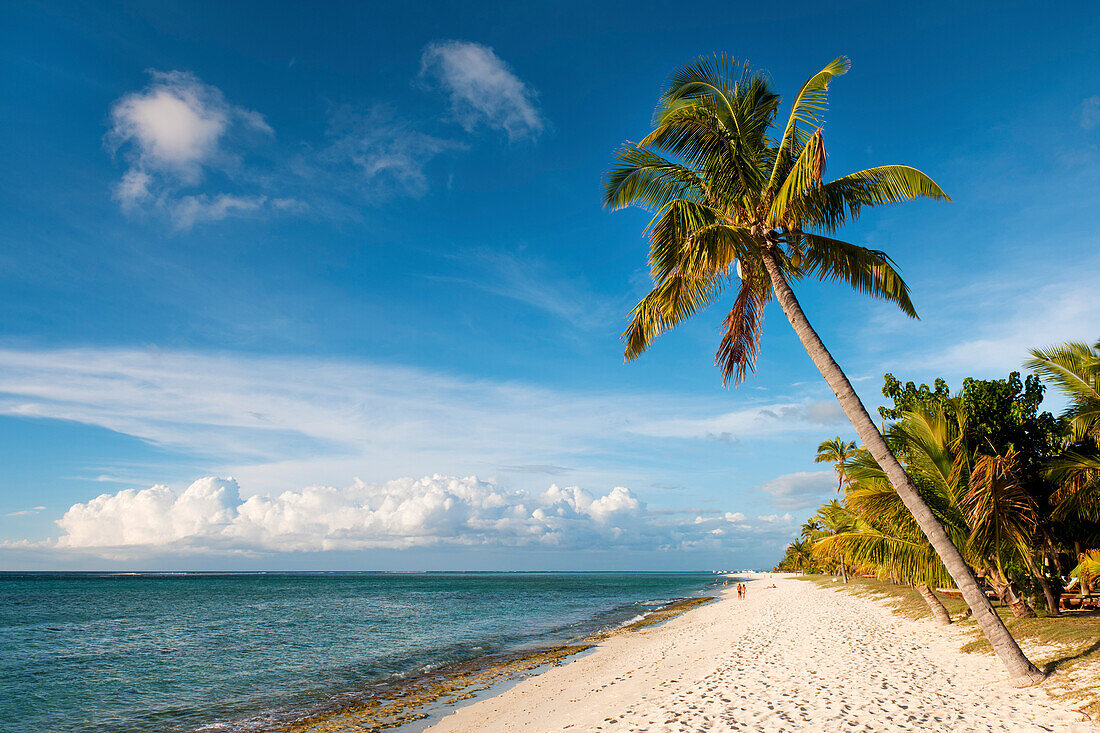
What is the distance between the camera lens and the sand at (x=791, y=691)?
7.83 meters

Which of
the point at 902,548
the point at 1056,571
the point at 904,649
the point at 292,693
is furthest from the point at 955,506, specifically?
the point at 292,693

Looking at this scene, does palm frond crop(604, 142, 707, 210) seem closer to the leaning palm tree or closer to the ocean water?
the leaning palm tree

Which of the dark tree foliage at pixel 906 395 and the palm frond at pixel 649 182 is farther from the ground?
the palm frond at pixel 649 182

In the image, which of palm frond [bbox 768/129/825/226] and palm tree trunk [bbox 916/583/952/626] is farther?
palm tree trunk [bbox 916/583/952/626]

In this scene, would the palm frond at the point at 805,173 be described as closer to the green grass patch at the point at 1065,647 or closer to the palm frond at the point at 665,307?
the palm frond at the point at 665,307

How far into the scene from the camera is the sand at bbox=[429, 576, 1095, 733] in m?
7.83

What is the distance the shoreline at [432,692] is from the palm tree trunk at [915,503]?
422 inches

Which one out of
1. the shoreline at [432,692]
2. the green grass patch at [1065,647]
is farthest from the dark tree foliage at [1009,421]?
the shoreline at [432,692]

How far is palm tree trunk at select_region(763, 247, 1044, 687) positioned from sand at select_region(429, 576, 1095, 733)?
0.48m

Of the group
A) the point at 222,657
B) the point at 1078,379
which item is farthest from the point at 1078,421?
the point at 222,657

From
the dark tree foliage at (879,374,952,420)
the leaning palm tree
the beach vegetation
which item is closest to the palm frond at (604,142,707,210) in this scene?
the leaning palm tree

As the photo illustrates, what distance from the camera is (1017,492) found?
1200 cm

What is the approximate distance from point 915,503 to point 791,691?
4.07 metres

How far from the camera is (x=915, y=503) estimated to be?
28.4ft
